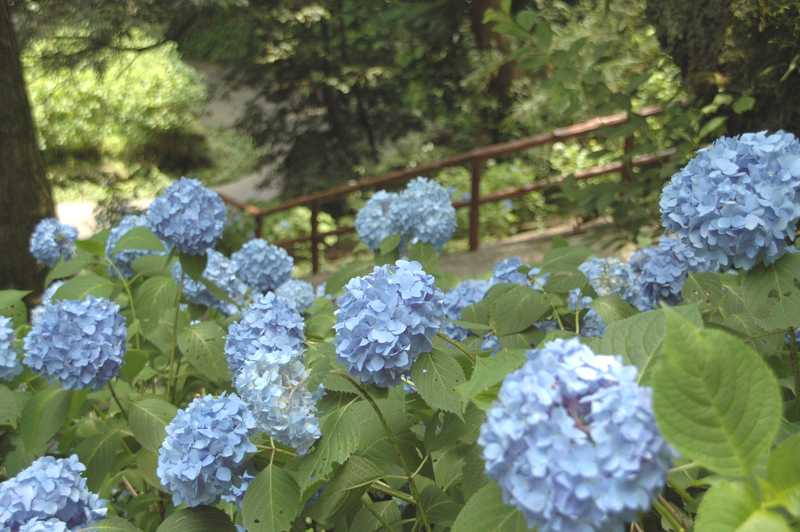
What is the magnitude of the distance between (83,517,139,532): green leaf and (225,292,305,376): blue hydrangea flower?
34 cm

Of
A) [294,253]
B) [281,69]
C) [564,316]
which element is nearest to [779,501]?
[564,316]

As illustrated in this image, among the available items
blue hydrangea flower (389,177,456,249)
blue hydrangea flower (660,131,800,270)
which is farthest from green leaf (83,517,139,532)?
blue hydrangea flower (389,177,456,249)

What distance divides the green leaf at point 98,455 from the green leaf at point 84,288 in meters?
0.50

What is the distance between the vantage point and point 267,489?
4.36 feet

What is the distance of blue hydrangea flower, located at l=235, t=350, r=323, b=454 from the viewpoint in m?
1.36

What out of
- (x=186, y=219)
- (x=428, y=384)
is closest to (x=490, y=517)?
(x=428, y=384)

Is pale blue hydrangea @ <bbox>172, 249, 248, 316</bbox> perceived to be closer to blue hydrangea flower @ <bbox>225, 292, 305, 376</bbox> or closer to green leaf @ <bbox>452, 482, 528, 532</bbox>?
blue hydrangea flower @ <bbox>225, 292, 305, 376</bbox>

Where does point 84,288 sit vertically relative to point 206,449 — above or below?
below

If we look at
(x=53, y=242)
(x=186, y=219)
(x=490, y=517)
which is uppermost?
(x=490, y=517)

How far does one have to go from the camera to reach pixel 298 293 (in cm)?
264

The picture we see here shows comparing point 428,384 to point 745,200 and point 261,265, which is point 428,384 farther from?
point 261,265

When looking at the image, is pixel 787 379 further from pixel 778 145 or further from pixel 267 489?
pixel 267 489

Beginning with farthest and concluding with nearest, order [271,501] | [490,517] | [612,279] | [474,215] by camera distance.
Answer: [474,215]
[612,279]
[271,501]
[490,517]

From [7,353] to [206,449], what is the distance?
0.99m
